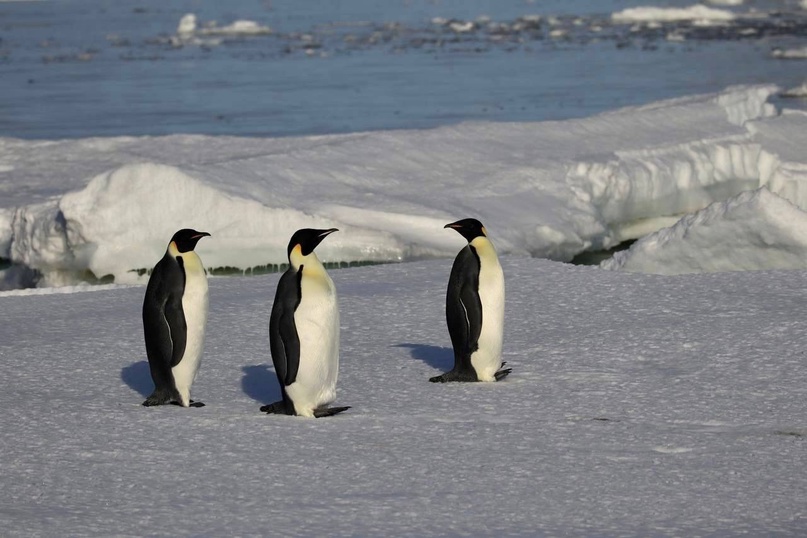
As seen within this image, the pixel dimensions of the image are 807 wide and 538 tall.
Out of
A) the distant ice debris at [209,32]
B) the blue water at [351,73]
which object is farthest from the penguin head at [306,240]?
the distant ice debris at [209,32]

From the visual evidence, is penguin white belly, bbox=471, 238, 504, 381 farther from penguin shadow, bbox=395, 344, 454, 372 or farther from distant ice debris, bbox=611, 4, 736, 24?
distant ice debris, bbox=611, 4, 736, 24

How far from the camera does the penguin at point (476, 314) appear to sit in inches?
168

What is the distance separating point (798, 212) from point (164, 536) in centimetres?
454

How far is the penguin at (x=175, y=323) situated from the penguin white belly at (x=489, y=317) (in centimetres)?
94

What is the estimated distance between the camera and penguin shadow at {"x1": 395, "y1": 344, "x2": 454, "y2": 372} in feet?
14.9

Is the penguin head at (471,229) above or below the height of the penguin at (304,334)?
above

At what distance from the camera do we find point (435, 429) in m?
3.66

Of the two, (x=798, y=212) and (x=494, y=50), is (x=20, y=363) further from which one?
(x=494, y=50)

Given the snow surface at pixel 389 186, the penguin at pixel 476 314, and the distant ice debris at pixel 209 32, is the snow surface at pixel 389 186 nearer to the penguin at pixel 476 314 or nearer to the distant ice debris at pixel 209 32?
the penguin at pixel 476 314

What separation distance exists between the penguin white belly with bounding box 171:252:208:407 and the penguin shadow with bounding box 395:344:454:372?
0.91 meters

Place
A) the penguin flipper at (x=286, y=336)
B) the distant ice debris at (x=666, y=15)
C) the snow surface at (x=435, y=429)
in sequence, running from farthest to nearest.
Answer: the distant ice debris at (x=666, y=15) < the penguin flipper at (x=286, y=336) < the snow surface at (x=435, y=429)

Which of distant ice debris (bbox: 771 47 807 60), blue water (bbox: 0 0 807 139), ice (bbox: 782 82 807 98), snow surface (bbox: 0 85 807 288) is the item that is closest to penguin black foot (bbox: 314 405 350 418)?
snow surface (bbox: 0 85 807 288)

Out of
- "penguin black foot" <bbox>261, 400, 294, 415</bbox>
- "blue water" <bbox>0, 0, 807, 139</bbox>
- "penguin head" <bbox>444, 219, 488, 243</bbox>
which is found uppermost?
"penguin head" <bbox>444, 219, 488, 243</bbox>

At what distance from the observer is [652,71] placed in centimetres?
1791
